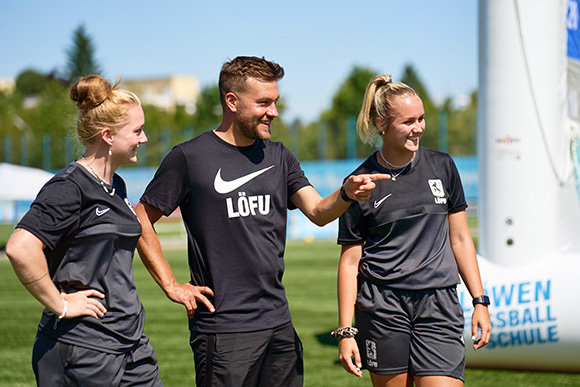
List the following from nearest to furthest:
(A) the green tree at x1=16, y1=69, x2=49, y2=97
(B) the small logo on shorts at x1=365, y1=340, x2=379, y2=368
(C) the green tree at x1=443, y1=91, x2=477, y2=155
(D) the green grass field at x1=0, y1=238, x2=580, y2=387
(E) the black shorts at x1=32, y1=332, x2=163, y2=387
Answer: (E) the black shorts at x1=32, y1=332, x2=163, y2=387
(B) the small logo on shorts at x1=365, y1=340, x2=379, y2=368
(D) the green grass field at x1=0, y1=238, x2=580, y2=387
(C) the green tree at x1=443, y1=91, x2=477, y2=155
(A) the green tree at x1=16, y1=69, x2=49, y2=97

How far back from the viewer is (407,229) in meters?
3.61

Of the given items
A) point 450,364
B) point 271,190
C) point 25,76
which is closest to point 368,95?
point 271,190

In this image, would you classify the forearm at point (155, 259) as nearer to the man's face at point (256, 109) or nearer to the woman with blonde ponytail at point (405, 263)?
the man's face at point (256, 109)

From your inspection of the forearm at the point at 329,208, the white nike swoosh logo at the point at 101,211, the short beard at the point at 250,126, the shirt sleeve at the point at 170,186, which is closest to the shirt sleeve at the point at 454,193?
the forearm at the point at 329,208

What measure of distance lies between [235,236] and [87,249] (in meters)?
0.74

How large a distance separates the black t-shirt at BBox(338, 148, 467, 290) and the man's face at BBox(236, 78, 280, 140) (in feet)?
1.77

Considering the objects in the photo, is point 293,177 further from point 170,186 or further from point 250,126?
point 170,186

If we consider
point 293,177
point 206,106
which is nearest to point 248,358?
point 293,177

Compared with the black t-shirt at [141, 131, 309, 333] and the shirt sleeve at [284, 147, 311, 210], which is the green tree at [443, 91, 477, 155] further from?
the black t-shirt at [141, 131, 309, 333]

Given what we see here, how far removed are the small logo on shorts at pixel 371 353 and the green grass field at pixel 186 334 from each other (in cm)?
269

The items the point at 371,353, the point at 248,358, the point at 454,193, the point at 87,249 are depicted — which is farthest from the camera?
the point at 454,193

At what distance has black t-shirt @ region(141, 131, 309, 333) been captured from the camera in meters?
3.53

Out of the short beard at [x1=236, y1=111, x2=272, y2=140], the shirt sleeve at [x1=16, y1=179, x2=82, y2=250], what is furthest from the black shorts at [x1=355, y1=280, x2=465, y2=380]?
the shirt sleeve at [x1=16, y1=179, x2=82, y2=250]

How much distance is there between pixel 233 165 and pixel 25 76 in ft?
445
